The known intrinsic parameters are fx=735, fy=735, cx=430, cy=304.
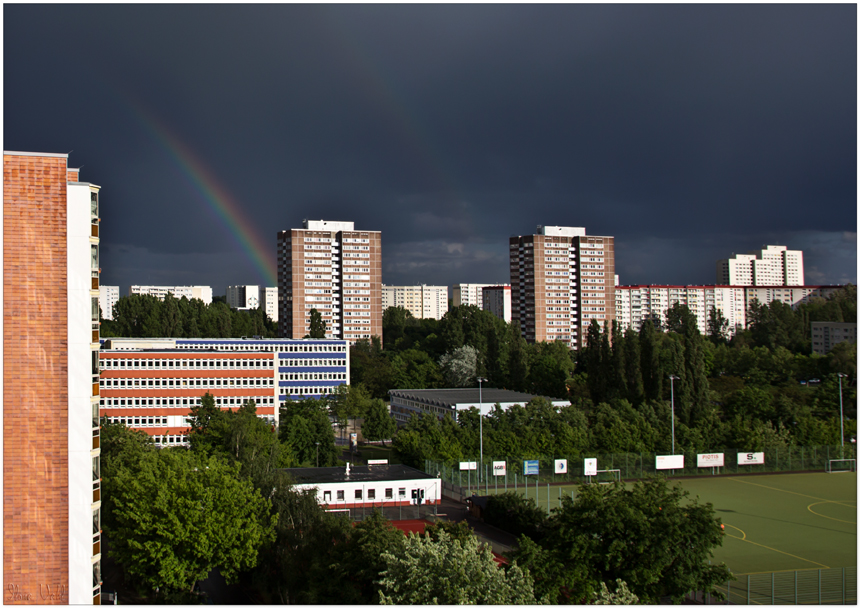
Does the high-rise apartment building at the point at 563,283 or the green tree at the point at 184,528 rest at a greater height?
the high-rise apartment building at the point at 563,283

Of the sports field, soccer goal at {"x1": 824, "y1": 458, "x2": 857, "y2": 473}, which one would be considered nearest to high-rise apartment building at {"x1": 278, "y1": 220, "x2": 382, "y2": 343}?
soccer goal at {"x1": 824, "y1": 458, "x2": 857, "y2": 473}

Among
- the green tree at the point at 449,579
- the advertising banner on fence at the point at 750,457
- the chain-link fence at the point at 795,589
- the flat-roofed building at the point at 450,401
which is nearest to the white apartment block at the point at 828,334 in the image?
the flat-roofed building at the point at 450,401

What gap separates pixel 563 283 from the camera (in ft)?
325

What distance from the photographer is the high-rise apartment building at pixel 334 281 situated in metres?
91.6

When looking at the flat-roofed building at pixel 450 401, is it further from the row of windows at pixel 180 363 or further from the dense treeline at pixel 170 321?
the dense treeline at pixel 170 321

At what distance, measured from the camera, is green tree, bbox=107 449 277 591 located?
1878cm

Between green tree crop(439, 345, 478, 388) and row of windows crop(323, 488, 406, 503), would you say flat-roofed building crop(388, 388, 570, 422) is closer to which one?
row of windows crop(323, 488, 406, 503)

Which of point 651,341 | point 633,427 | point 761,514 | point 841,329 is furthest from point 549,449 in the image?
point 841,329

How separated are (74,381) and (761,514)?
2711 centimetres

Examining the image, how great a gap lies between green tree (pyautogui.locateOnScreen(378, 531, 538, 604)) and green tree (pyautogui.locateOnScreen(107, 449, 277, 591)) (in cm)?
620

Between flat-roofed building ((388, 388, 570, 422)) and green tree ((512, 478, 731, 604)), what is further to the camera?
flat-roofed building ((388, 388, 570, 422))

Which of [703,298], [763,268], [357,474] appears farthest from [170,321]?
[763,268]

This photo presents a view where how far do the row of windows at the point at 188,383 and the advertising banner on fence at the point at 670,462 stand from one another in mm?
22328

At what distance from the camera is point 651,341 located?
48688 mm
